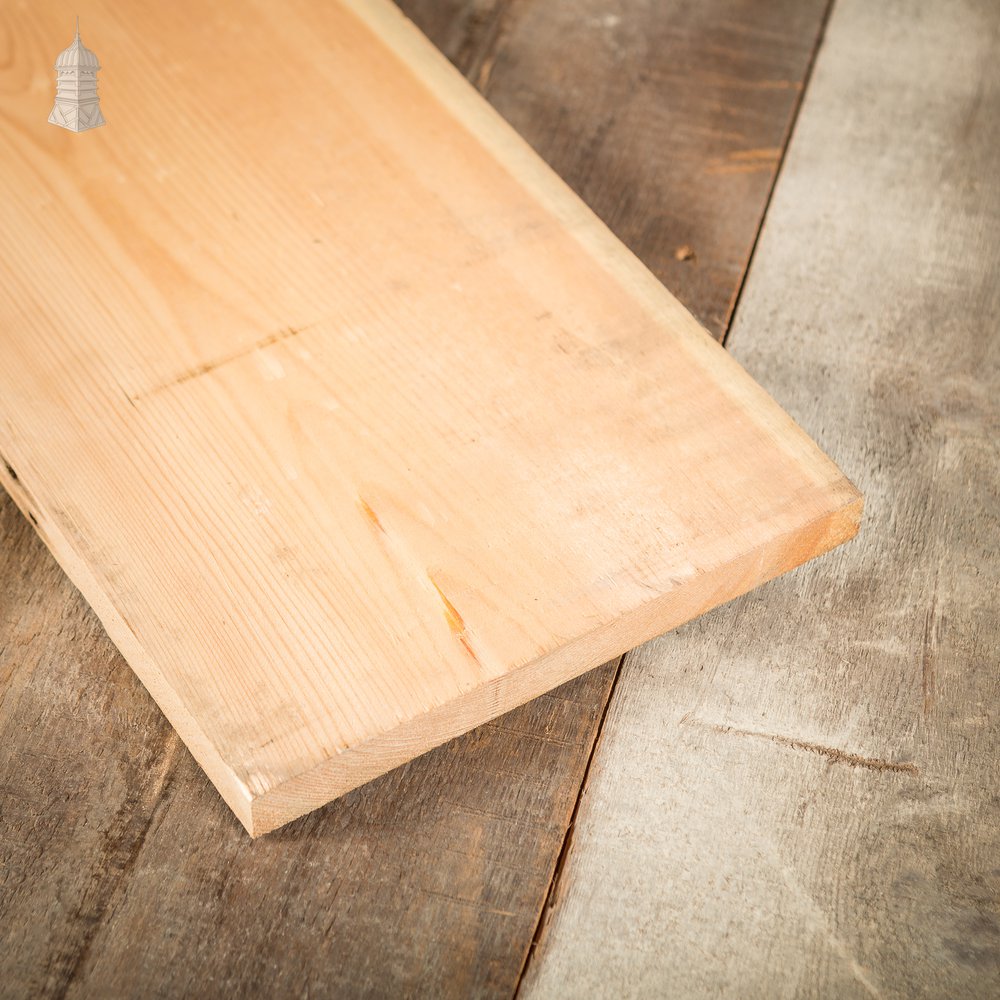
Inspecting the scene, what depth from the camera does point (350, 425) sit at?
3.71ft

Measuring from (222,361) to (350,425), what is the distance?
0.49ft

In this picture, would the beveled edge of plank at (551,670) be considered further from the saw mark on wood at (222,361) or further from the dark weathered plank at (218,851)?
the saw mark on wood at (222,361)

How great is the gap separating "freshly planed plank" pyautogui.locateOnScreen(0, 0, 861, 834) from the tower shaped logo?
3cm

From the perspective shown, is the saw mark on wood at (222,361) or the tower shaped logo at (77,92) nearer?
the saw mark on wood at (222,361)

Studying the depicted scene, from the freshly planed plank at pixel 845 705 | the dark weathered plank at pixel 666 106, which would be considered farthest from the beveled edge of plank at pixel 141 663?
the dark weathered plank at pixel 666 106

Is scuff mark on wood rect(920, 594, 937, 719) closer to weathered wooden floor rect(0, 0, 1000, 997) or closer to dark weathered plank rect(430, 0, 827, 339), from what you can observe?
weathered wooden floor rect(0, 0, 1000, 997)

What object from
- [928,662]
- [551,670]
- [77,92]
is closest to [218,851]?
[551,670]

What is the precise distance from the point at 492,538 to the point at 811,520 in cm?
29

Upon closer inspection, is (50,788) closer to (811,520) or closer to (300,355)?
(300,355)

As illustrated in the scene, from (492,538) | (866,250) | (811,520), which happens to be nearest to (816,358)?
(866,250)

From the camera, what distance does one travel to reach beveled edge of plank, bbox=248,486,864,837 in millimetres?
983

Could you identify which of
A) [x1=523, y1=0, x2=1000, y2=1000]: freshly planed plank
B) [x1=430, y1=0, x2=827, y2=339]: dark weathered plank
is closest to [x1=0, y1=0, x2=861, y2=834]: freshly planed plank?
[x1=523, y1=0, x2=1000, y2=1000]: freshly planed plank

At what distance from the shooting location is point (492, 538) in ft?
3.50

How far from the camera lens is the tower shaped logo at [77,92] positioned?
129cm
